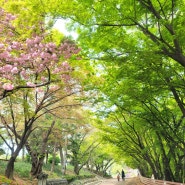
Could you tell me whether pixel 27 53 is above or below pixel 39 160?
above

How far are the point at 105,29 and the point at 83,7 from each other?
1.01 meters

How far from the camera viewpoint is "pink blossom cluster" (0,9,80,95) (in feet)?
30.3

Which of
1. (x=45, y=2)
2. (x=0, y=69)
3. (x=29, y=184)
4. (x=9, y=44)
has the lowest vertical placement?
(x=29, y=184)

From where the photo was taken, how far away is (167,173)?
1780 cm

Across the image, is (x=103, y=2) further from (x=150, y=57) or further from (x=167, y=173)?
(x=167, y=173)

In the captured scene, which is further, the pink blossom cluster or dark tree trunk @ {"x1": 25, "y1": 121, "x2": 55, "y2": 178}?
dark tree trunk @ {"x1": 25, "y1": 121, "x2": 55, "y2": 178}

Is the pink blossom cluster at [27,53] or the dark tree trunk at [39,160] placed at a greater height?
the pink blossom cluster at [27,53]

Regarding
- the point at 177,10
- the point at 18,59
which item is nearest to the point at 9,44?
the point at 18,59

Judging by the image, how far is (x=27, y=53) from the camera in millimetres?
10141

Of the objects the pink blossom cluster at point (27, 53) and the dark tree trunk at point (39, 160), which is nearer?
the pink blossom cluster at point (27, 53)

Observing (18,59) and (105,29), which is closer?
(105,29)

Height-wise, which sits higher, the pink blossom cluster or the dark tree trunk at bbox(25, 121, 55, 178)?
the pink blossom cluster

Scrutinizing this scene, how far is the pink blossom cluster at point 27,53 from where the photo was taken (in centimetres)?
923

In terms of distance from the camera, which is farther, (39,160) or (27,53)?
(39,160)
